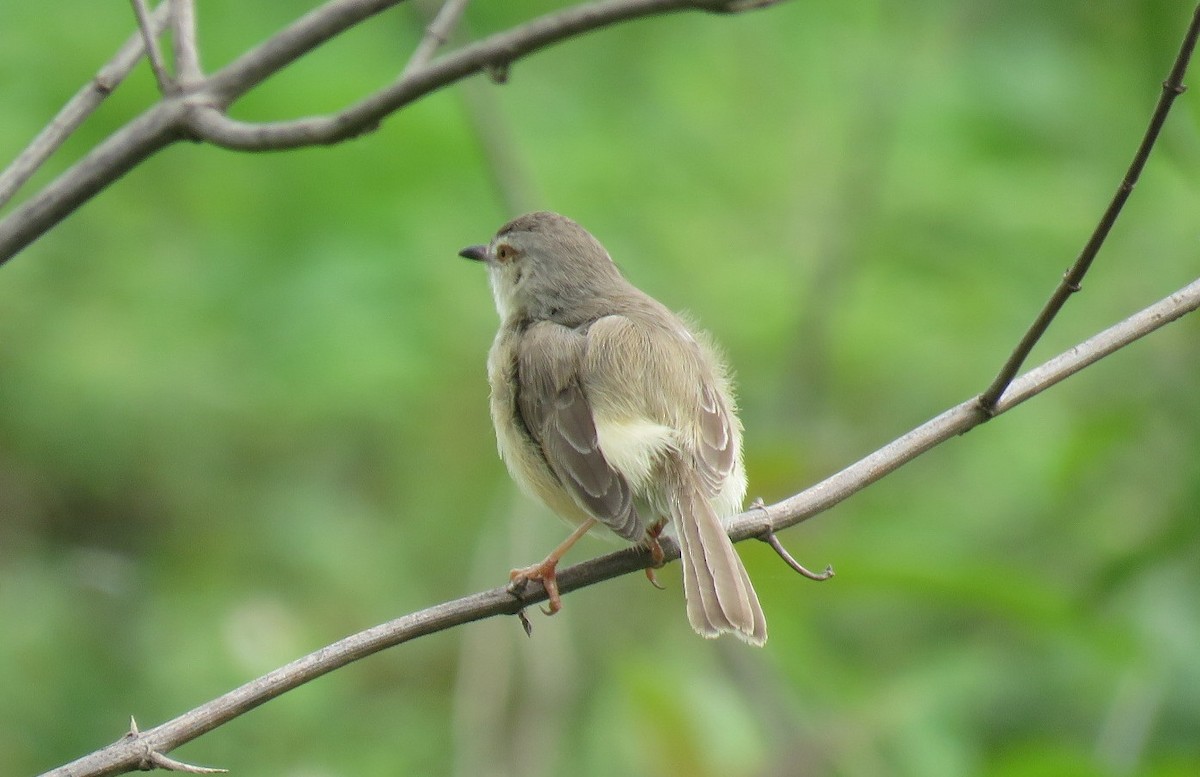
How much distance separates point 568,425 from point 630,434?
0.19m

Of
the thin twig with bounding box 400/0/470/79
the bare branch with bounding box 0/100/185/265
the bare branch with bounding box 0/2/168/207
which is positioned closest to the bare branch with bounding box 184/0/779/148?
the bare branch with bounding box 0/100/185/265

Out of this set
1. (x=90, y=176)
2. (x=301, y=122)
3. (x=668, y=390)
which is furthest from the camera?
(x=668, y=390)

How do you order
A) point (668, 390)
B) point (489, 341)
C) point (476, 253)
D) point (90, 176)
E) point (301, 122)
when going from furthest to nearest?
1. point (489, 341)
2. point (476, 253)
3. point (668, 390)
4. point (301, 122)
5. point (90, 176)

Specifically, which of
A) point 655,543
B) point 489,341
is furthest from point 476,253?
point 655,543

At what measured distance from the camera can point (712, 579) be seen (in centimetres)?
386

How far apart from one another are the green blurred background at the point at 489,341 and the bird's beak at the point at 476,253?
257 millimetres

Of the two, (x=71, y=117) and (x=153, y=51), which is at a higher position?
Answer: (x=153, y=51)

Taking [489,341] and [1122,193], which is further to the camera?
[489,341]

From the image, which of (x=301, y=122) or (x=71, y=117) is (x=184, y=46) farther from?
(x=301, y=122)

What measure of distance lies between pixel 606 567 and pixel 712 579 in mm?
414

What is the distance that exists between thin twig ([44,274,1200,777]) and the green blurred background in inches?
56.9

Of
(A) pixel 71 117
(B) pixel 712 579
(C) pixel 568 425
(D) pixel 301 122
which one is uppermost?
(A) pixel 71 117

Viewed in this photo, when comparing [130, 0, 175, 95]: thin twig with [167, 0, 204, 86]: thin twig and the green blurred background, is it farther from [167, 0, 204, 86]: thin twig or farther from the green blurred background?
the green blurred background

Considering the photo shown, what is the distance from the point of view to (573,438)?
4.27 m
